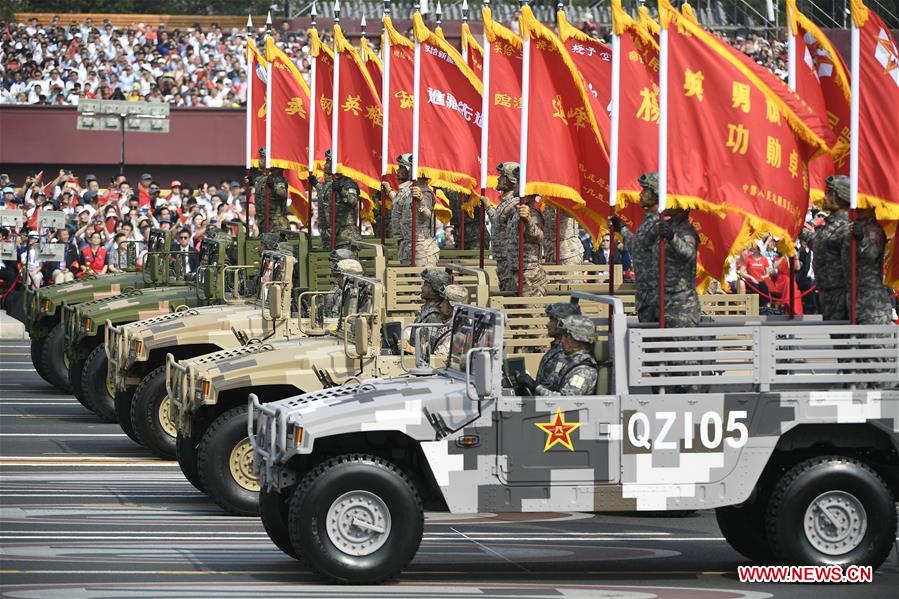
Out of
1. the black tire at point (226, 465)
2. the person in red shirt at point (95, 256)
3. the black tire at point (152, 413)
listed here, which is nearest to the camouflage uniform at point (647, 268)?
the black tire at point (226, 465)

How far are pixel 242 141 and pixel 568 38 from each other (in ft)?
75.1

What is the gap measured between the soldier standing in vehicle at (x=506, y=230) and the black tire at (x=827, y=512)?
544 centimetres

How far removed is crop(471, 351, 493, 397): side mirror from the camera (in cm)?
1042

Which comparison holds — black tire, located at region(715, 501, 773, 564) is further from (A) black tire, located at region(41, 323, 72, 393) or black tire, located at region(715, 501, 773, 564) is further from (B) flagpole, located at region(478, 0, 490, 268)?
(A) black tire, located at region(41, 323, 72, 393)

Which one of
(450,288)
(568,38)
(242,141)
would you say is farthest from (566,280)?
(242,141)

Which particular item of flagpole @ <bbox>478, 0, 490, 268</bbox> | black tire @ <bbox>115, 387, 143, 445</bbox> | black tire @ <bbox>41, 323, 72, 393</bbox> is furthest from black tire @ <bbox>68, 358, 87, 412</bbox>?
flagpole @ <bbox>478, 0, 490, 268</bbox>

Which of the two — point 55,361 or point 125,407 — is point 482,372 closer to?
point 125,407

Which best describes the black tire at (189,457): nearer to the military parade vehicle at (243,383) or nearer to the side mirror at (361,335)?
the military parade vehicle at (243,383)

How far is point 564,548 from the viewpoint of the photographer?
12.3 m

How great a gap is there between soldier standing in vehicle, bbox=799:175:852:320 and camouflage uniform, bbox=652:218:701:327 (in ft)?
3.72

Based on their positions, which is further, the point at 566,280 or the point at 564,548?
the point at 566,280

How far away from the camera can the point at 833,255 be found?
1264 cm

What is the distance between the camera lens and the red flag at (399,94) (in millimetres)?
20891

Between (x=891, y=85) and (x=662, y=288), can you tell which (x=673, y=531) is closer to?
(x=662, y=288)
